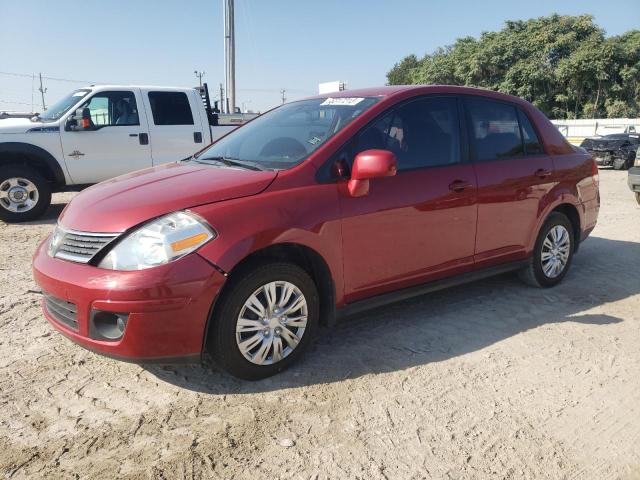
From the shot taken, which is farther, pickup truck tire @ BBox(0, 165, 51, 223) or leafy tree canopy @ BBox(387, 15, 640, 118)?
leafy tree canopy @ BBox(387, 15, 640, 118)

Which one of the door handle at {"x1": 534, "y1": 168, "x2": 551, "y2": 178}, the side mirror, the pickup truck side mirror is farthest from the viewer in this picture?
the pickup truck side mirror

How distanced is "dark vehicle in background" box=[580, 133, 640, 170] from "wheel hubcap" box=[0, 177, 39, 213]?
18.1m

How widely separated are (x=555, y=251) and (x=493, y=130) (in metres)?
1.36

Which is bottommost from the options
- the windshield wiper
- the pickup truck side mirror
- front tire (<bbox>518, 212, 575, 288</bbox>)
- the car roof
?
front tire (<bbox>518, 212, 575, 288</bbox>)

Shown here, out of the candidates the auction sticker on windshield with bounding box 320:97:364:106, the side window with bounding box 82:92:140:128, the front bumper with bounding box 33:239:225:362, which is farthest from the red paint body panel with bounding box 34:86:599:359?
the side window with bounding box 82:92:140:128

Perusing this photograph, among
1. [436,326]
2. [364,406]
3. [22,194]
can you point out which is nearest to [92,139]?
[22,194]

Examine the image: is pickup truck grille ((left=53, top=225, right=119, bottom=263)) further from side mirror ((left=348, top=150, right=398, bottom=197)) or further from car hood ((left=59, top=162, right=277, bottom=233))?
side mirror ((left=348, top=150, right=398, bottom=197))

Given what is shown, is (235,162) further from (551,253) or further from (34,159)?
(34,159)

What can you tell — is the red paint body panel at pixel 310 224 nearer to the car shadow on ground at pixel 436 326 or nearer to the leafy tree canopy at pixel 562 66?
the car shadow on ground at pixel 436 326

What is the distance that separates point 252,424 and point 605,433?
1.77 m

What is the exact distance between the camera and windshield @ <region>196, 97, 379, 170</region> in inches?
133

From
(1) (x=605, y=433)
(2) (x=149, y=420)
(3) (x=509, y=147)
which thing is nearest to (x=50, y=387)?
(2) (x=149, y=420)

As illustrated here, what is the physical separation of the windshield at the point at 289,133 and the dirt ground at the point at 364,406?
1.32 metres

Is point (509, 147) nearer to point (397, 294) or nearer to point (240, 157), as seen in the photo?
point (397, 294)
